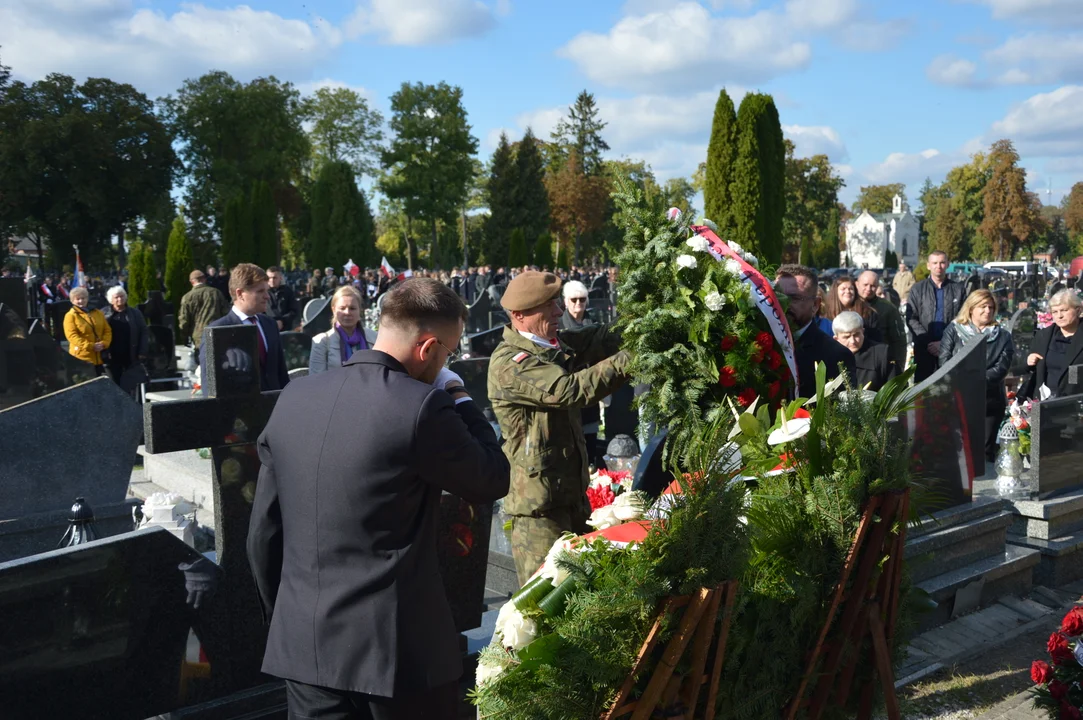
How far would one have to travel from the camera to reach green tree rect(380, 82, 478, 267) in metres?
63.9

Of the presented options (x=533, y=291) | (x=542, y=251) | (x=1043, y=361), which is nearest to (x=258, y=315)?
(x=533, y=291)

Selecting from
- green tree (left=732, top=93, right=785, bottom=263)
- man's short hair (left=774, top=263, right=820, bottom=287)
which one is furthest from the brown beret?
green tree (left=732, top=93, right=785, bottom=263)

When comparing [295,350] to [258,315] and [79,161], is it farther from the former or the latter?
[79,161]

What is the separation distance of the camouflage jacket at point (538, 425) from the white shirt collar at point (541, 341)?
0.02 meters

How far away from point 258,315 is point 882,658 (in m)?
4.58

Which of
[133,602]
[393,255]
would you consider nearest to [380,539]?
[133,602]

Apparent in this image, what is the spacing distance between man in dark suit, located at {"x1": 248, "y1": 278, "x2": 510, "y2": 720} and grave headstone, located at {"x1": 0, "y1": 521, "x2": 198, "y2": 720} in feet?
3.99

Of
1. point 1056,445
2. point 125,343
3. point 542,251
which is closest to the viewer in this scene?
point 1056,445

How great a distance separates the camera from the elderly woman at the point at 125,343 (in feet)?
38.3

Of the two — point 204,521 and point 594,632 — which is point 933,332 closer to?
point 204,521

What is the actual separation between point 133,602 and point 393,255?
270 ft

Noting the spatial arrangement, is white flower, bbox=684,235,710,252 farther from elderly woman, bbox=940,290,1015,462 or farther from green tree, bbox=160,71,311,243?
green tree, bbox=160,71,311,243

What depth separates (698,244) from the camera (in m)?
3.57

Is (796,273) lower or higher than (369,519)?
higher
